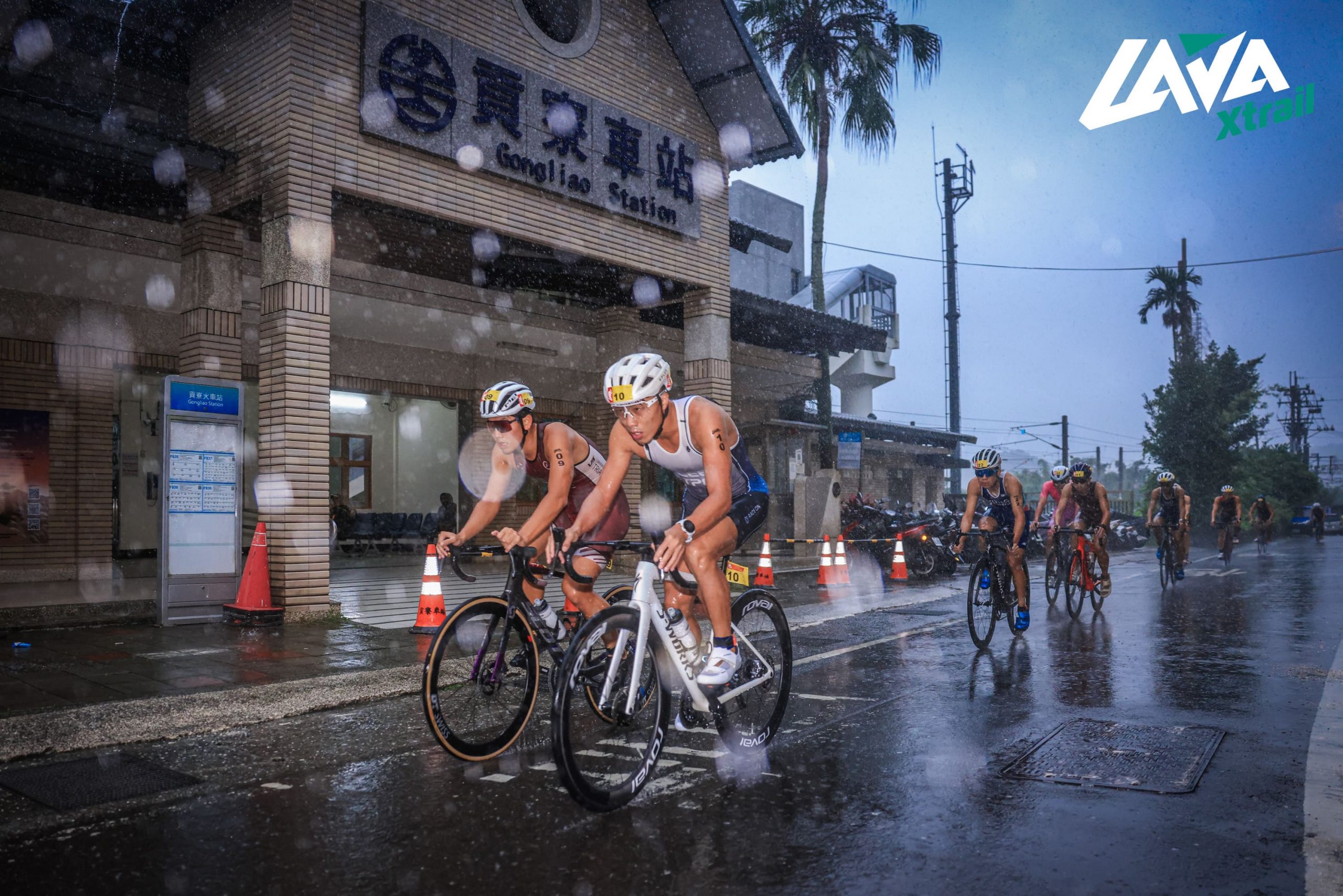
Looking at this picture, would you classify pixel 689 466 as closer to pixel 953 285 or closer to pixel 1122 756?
pixel 1122 756

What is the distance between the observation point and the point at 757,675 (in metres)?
5.30

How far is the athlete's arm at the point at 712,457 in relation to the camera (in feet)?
15.7

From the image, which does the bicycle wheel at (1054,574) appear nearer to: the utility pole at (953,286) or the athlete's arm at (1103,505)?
the athlete's arm at (1103,505)

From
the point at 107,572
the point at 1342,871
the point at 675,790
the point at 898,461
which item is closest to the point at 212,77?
the point at 107,572

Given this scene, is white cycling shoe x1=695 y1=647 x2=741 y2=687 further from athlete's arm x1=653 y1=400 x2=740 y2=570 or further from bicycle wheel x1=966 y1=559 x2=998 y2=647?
bicycle wheel x1=966 y1=559 x2=998 y2=647

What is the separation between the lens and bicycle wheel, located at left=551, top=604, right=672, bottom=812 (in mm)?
3932

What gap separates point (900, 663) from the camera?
8.21m

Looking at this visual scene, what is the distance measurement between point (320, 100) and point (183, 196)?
9.83 ft

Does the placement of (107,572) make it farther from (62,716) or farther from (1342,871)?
(1342,871)

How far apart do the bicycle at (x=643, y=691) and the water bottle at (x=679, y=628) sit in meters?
0.01

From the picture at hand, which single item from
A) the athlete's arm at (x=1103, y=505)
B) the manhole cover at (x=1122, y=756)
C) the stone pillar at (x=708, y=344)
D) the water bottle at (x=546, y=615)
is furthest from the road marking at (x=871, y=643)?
the stone pillar at (x=708, y=344)

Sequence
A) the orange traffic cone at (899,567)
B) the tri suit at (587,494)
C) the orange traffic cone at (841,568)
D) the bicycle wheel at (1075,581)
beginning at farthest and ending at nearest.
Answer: the orange traffic cone at (899,567), the orange traffic cone at (841,568), the bicycle wheel at (1075,581), the tri suit at (587,494)

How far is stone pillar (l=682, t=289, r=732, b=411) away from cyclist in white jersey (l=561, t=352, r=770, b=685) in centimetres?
1134

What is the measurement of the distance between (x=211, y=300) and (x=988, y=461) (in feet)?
29.1
